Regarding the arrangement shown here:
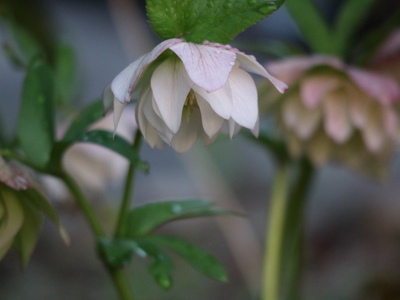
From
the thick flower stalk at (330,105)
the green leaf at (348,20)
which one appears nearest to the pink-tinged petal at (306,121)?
the thick flower stalk at (330,105)

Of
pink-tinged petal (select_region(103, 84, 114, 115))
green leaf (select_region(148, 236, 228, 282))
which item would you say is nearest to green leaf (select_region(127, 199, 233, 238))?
green leaf (select_region(148, 236, 228, 282))

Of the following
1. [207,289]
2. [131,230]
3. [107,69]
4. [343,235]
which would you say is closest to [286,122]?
[131,230]

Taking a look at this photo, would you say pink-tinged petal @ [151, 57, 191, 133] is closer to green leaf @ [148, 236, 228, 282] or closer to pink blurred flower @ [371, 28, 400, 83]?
green leaf @ [148, 236, 228, 282]

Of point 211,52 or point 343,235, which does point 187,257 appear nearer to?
point 211,52

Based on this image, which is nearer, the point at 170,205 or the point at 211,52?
the point at 211,52

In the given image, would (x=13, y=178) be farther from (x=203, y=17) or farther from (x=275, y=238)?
(x=275, y=238)

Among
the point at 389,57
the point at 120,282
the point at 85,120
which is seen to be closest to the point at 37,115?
the point at 85,120
